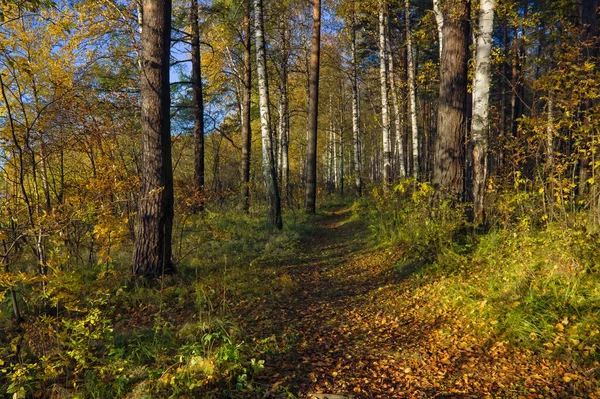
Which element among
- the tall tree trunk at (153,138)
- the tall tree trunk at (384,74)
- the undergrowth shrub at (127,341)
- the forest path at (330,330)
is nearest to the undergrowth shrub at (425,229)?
the forest path at (330,330)

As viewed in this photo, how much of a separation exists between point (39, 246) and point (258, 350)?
2.41 meters

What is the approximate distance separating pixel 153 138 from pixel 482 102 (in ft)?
17.5

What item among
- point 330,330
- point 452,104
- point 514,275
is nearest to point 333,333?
point 330,330

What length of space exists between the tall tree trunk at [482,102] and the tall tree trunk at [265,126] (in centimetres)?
535

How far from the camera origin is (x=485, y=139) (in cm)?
578

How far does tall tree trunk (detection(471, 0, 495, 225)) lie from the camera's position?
18.6 ft

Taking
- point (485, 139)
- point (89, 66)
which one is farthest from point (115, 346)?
point (89, 66)

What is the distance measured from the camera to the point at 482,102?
568cm

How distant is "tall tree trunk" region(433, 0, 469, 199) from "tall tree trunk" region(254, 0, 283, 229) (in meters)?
4.63

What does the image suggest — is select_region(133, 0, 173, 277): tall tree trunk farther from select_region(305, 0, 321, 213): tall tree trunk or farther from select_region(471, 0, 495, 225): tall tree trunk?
select_region(305, 0, 321, 213): tall tree trunk

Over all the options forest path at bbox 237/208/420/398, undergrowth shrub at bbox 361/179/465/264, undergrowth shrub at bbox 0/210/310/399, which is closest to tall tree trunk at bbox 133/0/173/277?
undergrowth shrub at bbox 0/210/310/399

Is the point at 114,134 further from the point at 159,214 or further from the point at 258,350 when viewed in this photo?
the point at 258,350

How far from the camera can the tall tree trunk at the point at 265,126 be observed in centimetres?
923

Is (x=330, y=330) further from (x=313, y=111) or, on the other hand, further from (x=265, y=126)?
(x=313, y=111)
